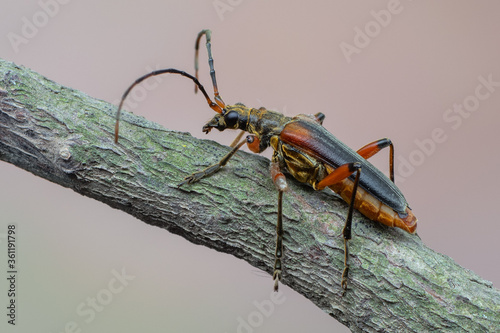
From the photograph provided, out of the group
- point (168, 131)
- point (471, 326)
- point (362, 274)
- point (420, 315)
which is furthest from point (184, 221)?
point (471, 326)

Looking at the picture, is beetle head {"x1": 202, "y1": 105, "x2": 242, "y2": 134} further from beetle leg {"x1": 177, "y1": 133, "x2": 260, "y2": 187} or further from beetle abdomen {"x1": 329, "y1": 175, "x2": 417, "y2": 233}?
beetle abdomen {"x1": 329, "y1": 175, "x2": 417, "y2": 233}

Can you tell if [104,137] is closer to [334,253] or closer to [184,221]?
[184,221]

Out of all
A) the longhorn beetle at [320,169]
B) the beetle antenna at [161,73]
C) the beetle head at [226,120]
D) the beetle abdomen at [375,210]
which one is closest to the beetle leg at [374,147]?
the longhorn beetle at [320,169]

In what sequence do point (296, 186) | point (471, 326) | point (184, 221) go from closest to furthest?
1. point (471, 326)
2. point (184, 221)
3. point (296, 186)

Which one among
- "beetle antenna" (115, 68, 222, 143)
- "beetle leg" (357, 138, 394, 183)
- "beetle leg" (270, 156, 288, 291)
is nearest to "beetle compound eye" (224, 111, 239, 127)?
"beetle antenna" (115, 68, 222, 143)

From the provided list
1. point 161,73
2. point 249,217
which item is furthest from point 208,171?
point 161,73

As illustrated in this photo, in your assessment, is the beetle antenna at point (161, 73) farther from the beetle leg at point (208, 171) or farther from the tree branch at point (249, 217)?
the beetle leg at point (208, 171)

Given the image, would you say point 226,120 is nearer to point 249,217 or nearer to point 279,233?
point 249,217
